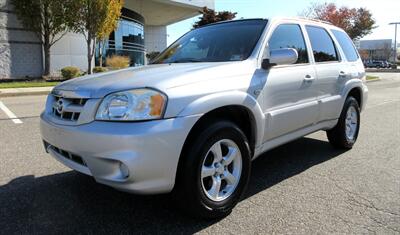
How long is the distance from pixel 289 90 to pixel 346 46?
90.2 inches

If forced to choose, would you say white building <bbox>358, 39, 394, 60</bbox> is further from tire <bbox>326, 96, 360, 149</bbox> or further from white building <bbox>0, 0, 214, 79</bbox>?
tire <bbox>326, 96, 360, 149</bbox>

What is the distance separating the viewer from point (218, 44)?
14.7 feet

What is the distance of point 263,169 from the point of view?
4957mm

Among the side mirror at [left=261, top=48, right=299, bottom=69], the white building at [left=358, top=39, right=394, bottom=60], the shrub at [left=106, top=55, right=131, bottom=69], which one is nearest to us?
the side mirror at [left=261, top=48, right=299, bottom=69]

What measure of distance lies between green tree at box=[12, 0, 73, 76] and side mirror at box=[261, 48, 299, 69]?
19588 mm

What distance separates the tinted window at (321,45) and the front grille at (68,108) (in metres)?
3.03

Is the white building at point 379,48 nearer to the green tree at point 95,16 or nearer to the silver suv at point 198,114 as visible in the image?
the green tree at point 95,16

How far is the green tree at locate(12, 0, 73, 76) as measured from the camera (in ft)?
68.9

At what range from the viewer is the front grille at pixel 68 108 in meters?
3.29

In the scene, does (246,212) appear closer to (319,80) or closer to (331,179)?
(331,179)

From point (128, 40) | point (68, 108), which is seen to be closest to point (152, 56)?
point (68, 108)

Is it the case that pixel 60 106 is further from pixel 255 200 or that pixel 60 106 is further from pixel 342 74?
pixel 342 74

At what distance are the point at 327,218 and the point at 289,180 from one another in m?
1.04

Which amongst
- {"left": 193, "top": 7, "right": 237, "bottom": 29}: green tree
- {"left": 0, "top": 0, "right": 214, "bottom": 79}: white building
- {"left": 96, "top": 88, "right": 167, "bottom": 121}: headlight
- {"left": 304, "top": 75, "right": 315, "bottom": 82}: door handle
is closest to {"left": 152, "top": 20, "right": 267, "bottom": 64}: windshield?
{"left": 304, "top": 75, "right": 315, "bottom": 82}: door handle
